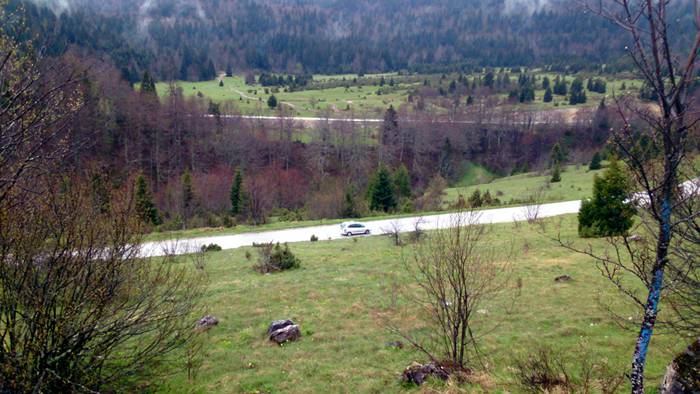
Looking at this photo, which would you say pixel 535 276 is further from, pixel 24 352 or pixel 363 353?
pixel 24 352

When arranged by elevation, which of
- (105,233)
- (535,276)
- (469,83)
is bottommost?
(469,83)

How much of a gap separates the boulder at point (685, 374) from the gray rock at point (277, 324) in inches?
344

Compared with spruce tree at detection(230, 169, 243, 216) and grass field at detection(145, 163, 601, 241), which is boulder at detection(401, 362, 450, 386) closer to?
grass field at detection(145, 163, 601, 241)

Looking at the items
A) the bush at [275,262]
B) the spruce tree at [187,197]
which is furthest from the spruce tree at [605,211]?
the spruce tree at [187,197]

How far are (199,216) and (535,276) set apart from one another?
31741 millimetres

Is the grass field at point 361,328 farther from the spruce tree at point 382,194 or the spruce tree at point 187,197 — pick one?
the spruce tree at point 187,197

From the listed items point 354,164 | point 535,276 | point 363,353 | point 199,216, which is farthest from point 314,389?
point 354,164

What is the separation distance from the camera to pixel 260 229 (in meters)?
31.5

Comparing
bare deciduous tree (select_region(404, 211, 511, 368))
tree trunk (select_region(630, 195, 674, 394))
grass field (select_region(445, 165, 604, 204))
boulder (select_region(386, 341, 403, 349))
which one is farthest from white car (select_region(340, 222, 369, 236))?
tree trunk (select_region(630, 195, 674, 394))

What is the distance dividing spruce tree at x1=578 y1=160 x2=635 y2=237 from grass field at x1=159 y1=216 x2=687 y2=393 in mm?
3049

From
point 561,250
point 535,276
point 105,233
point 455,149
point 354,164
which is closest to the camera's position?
point 105,233

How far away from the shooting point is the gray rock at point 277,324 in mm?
12242

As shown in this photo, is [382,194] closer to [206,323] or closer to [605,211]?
[605,211]

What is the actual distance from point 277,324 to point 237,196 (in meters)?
32.3
